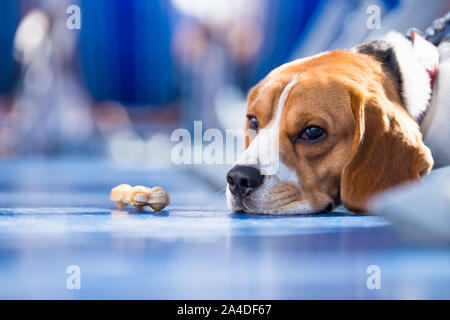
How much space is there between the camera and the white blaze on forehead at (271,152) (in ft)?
5.79

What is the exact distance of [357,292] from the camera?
1.05 m

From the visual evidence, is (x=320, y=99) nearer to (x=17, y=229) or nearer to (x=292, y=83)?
(x=292, y=83)

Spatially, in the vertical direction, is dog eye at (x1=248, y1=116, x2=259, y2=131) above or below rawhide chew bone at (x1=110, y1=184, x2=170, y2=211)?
above

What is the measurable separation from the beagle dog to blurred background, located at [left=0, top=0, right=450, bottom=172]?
Answer: 107 cm

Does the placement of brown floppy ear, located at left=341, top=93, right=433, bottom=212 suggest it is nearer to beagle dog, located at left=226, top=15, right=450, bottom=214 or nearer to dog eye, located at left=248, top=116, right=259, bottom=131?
beagle dog, located at left=226, top=15, right=450, bottom=214

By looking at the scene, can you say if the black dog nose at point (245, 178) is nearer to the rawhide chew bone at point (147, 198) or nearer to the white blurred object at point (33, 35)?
the rawhide chew bone at point (147, 198)

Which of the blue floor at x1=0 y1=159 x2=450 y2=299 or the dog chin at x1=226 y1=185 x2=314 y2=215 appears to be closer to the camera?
the blue floor at x1=0 y1=159 x2=450 y2=299

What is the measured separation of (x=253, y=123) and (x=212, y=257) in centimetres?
84

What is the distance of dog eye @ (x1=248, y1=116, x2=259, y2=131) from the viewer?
6.61ft

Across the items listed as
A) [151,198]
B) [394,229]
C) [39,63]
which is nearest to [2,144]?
[39,63]

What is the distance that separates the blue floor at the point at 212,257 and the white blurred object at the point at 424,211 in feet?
0.12

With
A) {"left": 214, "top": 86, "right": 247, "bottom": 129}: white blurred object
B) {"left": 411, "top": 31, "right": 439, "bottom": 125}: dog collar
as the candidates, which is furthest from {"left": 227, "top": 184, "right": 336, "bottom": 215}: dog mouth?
{"left": 214, "top": 86, "right": 247, "bottom": 129}: white blurred object

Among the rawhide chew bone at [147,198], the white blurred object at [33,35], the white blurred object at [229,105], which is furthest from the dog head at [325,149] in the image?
the white blurred object at [33,35]
